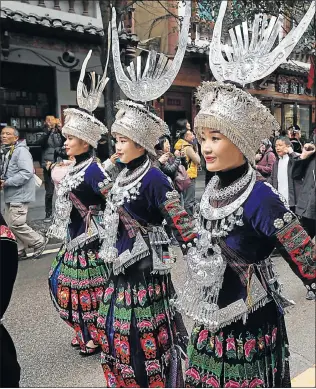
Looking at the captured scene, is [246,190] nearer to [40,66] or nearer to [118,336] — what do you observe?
[118,336]

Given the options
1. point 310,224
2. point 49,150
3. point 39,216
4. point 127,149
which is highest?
point 127,149

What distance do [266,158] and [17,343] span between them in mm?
4269

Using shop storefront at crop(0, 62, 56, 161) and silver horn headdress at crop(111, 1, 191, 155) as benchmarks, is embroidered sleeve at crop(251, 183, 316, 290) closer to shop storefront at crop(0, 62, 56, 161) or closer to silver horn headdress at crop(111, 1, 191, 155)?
silver horn headdress at crop(111, 1, 191, 155)

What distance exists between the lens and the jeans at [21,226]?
6227 mm

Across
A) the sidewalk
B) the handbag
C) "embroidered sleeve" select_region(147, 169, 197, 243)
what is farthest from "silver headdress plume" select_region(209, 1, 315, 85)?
the handbag

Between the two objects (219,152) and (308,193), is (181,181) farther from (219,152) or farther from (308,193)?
(219,152)

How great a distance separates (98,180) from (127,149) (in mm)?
598

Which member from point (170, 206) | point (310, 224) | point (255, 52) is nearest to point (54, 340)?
point (170, 206)

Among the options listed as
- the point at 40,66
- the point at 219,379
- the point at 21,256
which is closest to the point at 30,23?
the point at 40,66

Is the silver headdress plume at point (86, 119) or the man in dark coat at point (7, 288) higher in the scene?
the silver headdress plume at point (86, 119)

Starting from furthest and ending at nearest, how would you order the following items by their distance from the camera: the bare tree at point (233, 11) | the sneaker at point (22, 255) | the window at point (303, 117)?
1. the window at point (303, 117)
2. the bare tree at point (233, 11)
3. the sneaker at point (22, 255)

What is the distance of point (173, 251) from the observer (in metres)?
3.16

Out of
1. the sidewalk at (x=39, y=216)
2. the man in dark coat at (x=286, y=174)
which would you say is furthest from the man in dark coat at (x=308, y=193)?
the sidewalk at (x=39, y=216)

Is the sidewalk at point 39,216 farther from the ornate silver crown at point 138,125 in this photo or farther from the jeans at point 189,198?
the ornate silver crown at point 138,125
